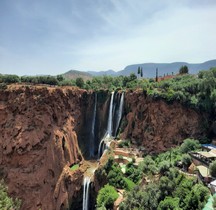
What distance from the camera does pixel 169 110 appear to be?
35156mm

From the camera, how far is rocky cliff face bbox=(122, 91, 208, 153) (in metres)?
33.5

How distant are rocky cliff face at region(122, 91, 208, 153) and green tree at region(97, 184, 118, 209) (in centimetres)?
1055

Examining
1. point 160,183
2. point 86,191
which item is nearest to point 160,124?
point 86,191

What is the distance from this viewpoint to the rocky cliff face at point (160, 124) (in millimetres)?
33469

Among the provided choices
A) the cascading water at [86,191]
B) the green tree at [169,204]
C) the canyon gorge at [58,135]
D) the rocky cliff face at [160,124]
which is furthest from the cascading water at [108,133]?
the green tree at [169,204]

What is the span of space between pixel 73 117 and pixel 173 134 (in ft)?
53.2

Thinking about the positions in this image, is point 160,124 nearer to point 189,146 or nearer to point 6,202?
point 189,146

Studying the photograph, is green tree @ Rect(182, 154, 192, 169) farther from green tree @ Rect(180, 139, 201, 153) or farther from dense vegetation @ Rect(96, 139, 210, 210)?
green tree @ Rect(180, 139, 201, 153)

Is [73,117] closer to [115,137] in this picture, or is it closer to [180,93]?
[115,137]

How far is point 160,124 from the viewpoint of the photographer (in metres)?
A: 34.9

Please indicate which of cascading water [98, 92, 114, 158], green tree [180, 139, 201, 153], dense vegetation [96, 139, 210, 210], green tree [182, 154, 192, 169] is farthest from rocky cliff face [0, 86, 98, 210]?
green tree [182, 154, 192, 169]

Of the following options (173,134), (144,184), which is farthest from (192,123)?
(144,184)

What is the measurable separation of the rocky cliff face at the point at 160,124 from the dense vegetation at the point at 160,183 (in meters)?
3.72

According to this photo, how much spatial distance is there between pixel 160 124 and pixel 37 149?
18.0 metres
